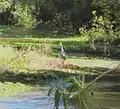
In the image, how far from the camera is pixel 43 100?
14727 millimetres

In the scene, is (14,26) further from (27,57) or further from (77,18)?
(27,57)

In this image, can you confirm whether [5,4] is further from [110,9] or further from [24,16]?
[110,9]

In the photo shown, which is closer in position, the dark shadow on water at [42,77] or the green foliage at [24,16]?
the dark shadow on water at [42,77]

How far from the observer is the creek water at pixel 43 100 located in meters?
13.8

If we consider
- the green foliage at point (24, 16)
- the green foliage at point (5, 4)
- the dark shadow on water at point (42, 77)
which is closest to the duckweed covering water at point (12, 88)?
the dark shadow on water at point (42, 77)

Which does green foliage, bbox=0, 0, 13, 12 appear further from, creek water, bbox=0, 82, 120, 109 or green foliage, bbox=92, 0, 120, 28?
creek water, bbox=0, 82, 120, 109

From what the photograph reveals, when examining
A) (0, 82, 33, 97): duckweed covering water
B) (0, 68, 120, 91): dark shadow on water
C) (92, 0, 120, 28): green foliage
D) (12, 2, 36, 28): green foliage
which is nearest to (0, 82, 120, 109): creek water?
(0, 82, 33, 97): duckweed covering water

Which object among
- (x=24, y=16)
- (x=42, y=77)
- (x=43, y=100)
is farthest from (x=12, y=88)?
(x=24, y=16)

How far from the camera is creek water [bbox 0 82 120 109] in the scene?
1379 cm

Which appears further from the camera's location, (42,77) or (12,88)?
(42,77)

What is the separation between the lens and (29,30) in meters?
49.9

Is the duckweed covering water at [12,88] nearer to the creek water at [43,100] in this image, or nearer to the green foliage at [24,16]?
the creek water at [43,100]

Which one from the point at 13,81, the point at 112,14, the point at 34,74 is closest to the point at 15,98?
the point at 13,81

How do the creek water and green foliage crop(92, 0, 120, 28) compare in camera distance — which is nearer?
the creek water
